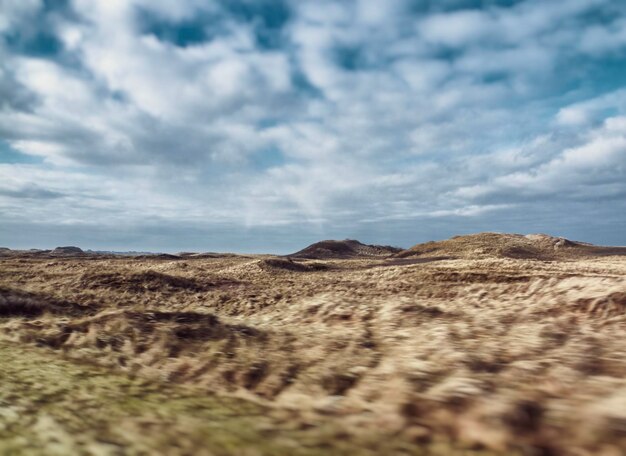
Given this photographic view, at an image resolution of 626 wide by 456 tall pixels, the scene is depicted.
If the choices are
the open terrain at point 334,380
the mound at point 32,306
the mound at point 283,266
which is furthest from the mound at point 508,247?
the mound at point 32,306

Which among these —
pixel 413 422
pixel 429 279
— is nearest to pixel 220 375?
pixel 413 422

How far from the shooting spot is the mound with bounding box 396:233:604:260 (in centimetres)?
6400

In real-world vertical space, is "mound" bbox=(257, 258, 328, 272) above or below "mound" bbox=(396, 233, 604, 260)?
below

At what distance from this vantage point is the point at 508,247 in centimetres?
6600

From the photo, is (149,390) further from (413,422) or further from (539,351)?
(539,351)

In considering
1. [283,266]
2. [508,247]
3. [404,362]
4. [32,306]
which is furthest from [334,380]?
[508,247]

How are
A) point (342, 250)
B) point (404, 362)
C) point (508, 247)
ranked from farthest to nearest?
point (342, 250)
point (508, 247)
point (404, 362)

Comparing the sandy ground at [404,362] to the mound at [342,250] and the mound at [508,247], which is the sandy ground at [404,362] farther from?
the mound at [342,250]

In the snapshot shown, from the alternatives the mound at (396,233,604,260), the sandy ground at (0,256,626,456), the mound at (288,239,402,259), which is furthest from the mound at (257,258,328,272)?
the mound at (288,239,402,259)

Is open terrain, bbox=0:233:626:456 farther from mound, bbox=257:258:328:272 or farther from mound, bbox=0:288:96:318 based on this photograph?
mound, bbox=257:258:328:272

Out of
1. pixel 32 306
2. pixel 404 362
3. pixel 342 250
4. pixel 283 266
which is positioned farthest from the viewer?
pixel 342 250

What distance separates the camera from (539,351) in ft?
27.5

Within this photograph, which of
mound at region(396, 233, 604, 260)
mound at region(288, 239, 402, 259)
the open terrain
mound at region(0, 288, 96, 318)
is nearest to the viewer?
the open terrain

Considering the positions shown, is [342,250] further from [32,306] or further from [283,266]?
[32,306]
